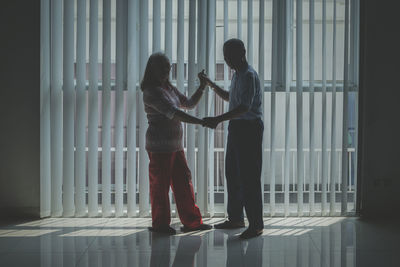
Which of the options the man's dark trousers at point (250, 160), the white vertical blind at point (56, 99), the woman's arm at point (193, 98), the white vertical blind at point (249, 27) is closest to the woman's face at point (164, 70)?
the woman's arm at point (193, 98)

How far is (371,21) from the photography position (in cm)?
356

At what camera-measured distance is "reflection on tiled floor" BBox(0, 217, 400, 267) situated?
101 inches

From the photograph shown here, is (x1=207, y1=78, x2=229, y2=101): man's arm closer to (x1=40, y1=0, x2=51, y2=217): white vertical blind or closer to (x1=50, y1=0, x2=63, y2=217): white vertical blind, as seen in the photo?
(x1=50, y1=0, x2=63, y2=217): white vertical blind

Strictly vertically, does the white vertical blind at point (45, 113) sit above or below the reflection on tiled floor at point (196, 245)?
above

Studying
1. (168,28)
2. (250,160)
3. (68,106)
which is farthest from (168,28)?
(250,160)

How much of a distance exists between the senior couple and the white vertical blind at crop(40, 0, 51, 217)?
0.93 meters

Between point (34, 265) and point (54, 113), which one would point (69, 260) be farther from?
point (54, 113)

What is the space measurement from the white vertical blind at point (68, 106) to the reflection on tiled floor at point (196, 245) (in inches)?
10.5

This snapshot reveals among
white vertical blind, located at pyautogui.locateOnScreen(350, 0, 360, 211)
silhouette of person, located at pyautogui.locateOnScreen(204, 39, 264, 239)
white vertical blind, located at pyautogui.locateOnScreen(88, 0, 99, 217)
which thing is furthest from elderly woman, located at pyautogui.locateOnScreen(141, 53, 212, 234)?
white vertical blind, located at pyautogui.locateOnScreen(350, 0, 360, 211)

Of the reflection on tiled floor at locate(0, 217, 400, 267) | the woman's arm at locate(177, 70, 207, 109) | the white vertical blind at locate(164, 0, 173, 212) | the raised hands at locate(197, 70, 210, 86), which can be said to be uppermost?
the white vertical blind at locate(164, 0, 173, 212)

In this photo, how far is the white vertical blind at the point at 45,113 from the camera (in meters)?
3.49

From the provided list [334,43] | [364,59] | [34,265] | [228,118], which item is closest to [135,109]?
[228,118]

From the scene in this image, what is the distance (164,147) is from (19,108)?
4.32 ft

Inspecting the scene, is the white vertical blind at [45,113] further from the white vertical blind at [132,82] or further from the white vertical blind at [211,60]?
the white vertical blind at [211,60]
